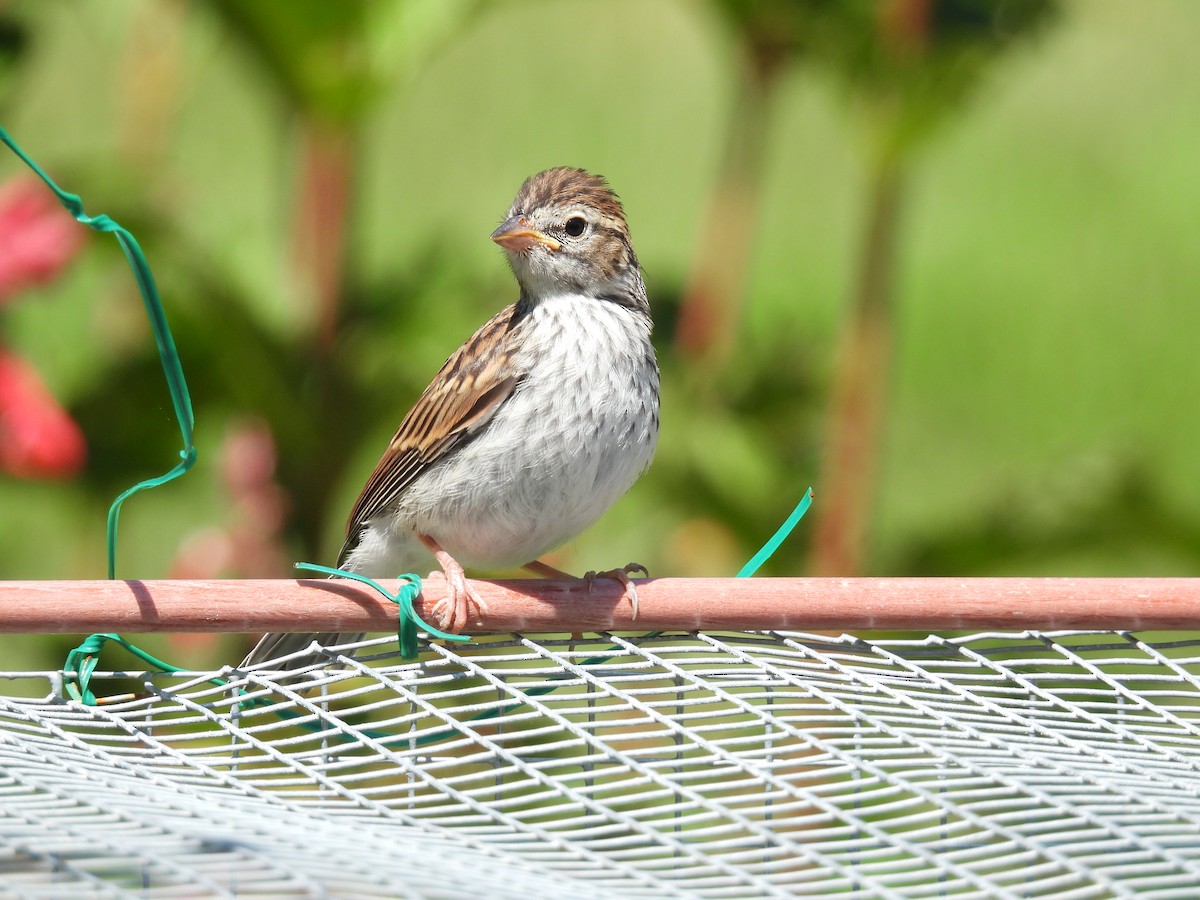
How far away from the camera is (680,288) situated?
620 centimetres

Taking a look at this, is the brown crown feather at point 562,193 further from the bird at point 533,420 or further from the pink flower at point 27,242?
the pink flower at point 27,242

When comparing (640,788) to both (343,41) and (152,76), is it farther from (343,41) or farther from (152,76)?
(152,76)

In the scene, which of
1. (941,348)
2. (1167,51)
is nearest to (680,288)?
(941,348)

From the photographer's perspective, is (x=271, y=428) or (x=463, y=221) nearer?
(x=271, y=428)

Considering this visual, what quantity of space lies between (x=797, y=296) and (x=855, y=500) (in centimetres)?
514

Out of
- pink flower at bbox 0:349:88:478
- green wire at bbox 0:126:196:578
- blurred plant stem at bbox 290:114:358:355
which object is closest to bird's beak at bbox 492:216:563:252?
green wire at bbox 0:126:196:578

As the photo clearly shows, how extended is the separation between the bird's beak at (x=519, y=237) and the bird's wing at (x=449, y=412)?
18 centimetres

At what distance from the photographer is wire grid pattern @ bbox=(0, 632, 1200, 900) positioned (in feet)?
7.71

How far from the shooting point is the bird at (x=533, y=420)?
339 cm

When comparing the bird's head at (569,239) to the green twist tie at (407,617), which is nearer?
the green twist tie at (407,617)

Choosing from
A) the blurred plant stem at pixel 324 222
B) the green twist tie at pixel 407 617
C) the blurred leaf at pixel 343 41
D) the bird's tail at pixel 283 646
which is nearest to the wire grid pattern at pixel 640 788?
the green twist tie at pixel 407 617

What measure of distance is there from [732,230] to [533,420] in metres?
2.41

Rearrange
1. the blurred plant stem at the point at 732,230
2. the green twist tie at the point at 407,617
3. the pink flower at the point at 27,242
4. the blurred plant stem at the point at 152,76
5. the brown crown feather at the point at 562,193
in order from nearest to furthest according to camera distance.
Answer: the green twist tie at the point at 407,617 → the brown crown feather at the point at 562,193 → the pink flower at the point at 27,242 → the blurred plant stem at the point at 732,230 → the blurred plant stem at the point at 152,76

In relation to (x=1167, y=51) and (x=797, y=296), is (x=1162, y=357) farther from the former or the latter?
(x=1167, y=51)
